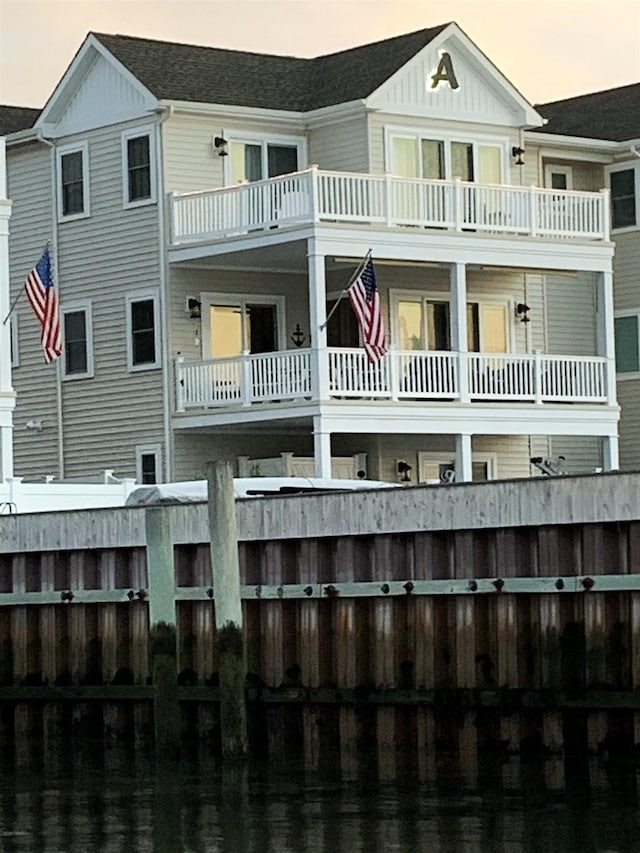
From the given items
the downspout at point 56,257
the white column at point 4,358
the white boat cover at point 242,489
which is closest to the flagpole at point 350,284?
the white column at point 4,358

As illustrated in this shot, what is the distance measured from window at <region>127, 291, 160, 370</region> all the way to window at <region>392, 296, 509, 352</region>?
15.7 feet

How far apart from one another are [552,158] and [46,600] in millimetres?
23646

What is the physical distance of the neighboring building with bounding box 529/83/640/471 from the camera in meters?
47.3

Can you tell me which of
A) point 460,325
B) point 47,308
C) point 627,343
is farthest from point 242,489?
point 627,343

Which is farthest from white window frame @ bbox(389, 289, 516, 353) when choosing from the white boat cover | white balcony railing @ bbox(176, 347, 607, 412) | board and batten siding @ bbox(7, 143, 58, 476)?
the white boat cover

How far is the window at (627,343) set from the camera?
156ft

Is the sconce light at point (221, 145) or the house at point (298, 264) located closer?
the house at point (298, 264)

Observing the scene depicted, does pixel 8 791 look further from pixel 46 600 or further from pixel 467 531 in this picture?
pixel 467 531

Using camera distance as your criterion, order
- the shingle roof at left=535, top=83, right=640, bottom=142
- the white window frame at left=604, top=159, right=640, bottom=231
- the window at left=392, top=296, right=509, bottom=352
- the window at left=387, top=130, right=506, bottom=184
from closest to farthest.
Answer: the window at left=387, top=130, right=506, bottom=184
the window at left=392, top=296, right=509, bottom=352
the white window frame at left=604, top=159, right=640, bottom=231
the shingle roof at left=535, top=83, right=640, bottom=142

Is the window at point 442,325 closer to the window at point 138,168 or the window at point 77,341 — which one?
the window at point 138,168

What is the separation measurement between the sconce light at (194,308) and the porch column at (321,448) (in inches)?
167

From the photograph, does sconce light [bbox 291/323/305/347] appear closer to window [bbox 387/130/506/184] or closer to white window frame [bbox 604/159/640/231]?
window [bbox 387/130/506/184]

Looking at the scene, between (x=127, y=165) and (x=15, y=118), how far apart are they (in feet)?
19.2

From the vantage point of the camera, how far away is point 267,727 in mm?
23781
